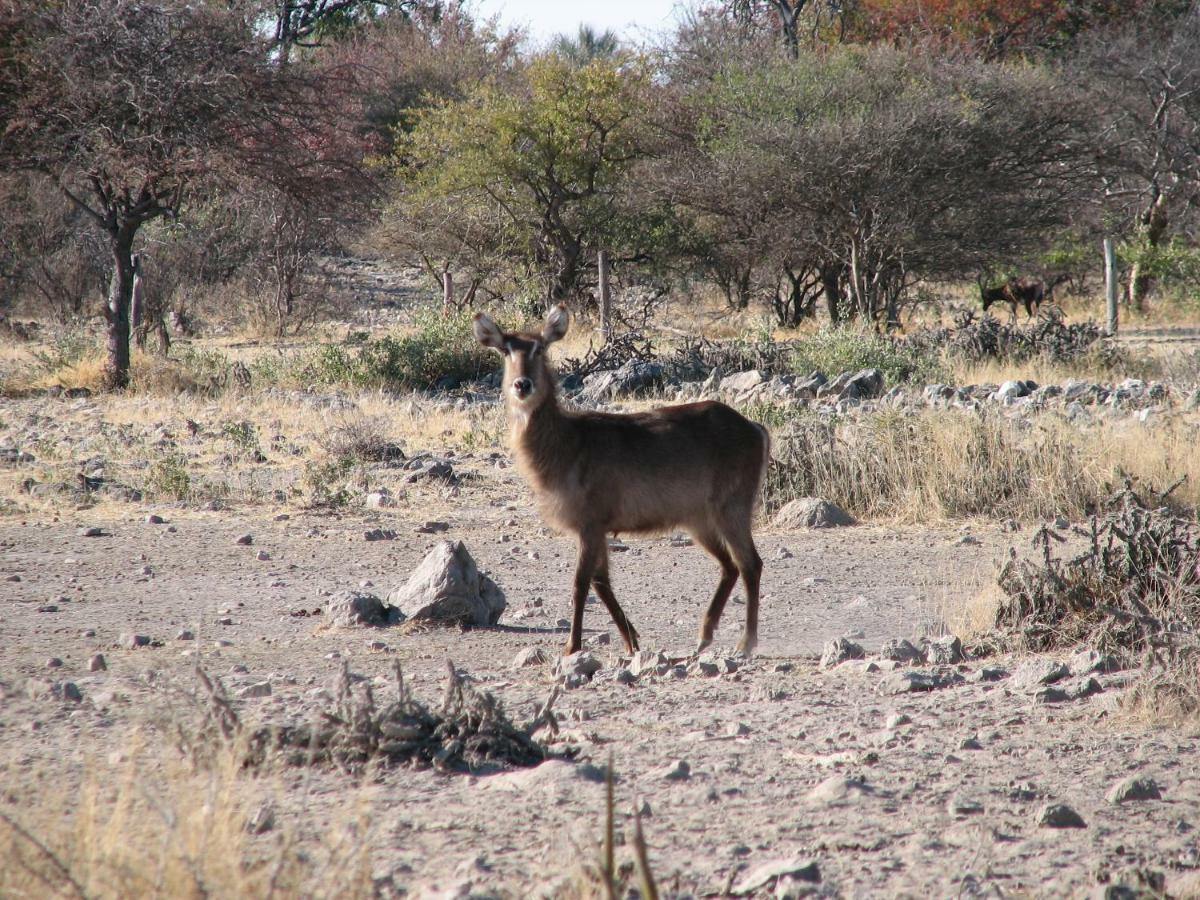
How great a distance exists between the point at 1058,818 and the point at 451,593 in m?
Answer: 3.88

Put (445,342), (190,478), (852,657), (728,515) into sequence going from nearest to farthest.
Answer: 1. (852,657)
2. (728,515)
3. (190,478)
4. (445,342)

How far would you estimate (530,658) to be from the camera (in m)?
6.28

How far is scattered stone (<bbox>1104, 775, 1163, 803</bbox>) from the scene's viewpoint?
404cm

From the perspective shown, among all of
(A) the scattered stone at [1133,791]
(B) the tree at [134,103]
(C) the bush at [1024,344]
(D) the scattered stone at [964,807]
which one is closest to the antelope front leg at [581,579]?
(D) the scattered stone at [964,807]

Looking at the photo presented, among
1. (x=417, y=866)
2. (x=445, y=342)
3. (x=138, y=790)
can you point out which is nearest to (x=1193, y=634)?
(x=417, y=866)

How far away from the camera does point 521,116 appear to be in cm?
2466

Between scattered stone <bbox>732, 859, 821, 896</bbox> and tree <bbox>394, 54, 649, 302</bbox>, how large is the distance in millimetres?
21346

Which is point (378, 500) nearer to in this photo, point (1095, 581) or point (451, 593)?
point (451, 593)

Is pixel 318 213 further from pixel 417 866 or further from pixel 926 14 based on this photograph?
pixel 926 14

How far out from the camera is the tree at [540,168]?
24.7m

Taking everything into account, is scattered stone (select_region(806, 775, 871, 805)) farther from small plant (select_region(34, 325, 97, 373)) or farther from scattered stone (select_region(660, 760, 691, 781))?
small plant (select_region(34, 325, 97, 373))

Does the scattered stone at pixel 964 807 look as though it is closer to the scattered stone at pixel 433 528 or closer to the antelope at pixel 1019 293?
the scattered stone at pixel 433 528

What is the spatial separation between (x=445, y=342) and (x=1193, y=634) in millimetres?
13824

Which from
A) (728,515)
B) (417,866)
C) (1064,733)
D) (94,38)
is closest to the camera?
(417,866)
